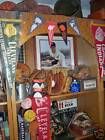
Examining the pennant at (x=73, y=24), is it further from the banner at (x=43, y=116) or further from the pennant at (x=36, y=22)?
the banner at (x=43, y=116)

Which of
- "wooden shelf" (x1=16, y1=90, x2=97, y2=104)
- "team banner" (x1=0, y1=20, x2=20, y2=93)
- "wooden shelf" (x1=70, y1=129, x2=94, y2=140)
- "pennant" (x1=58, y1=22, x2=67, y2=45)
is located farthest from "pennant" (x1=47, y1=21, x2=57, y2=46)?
"wooden shelf" (x1=70, y1=129, x2=94, y2=140)

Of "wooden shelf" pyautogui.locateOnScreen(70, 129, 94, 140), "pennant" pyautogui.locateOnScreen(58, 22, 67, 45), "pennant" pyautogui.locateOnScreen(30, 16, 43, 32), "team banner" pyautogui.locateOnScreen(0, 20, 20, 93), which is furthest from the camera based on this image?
"wooden shelf" pyautogui.locateOnScreen(70, 129, 94, 140)

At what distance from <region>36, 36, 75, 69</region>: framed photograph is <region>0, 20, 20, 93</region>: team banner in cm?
25

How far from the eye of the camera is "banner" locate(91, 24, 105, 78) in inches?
70.6

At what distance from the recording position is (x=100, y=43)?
1.82m

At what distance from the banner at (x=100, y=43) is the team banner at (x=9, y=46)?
617 millimetres

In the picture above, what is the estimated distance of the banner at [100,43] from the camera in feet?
5.88

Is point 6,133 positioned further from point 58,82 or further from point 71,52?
point 71,52

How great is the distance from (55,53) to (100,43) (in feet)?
1.14

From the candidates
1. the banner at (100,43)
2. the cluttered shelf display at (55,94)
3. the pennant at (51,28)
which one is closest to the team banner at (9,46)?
the cluttered shelf display at (55,94)

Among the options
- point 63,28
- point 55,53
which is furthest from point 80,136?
point 63,28

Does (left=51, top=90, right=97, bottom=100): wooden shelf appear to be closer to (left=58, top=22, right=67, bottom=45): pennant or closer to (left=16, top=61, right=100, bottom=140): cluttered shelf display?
(left=16, top=61, right=100, bottom=140): cluttered shelf display

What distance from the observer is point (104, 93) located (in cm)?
188

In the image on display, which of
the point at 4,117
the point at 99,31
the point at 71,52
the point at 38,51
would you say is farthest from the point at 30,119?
the point at 99,31
